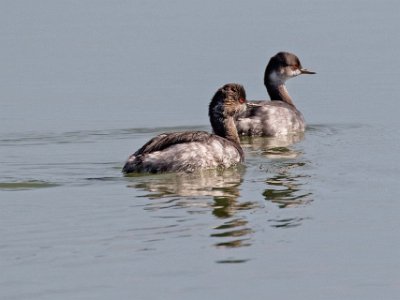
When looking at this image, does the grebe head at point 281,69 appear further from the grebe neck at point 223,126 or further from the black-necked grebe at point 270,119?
the grebe neck at point 223,126

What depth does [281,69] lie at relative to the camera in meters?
21.1

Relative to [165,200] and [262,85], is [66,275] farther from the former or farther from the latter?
[262,85]

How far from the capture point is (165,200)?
13.6 meters

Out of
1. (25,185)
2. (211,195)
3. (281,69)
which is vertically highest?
(281,69)

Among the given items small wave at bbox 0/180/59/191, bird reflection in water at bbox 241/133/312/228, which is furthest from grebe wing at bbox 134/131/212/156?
small wave at bbox 0/180/59/191

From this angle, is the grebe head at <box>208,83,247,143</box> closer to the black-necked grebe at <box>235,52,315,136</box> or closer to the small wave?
the black-necked grebe at <box>235,52,315,136</box>

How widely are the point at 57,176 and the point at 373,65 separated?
9.50 m

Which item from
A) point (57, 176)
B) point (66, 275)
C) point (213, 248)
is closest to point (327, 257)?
point (213, 248)

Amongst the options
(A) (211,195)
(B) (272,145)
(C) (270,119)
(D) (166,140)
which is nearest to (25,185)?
(D) (166,140)

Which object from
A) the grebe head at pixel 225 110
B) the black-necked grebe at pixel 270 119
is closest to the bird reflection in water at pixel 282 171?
the black-necked grebe at pixel 270 119

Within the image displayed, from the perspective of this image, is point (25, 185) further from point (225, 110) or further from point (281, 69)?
point (281, 69)

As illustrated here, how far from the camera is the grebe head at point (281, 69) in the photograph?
69.3 feet

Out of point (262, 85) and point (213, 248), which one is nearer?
point (213, 248)

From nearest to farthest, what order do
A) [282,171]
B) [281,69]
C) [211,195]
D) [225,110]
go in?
1. [211,195]
2. [282,171]
3. [225,110]
4. [281,69]
